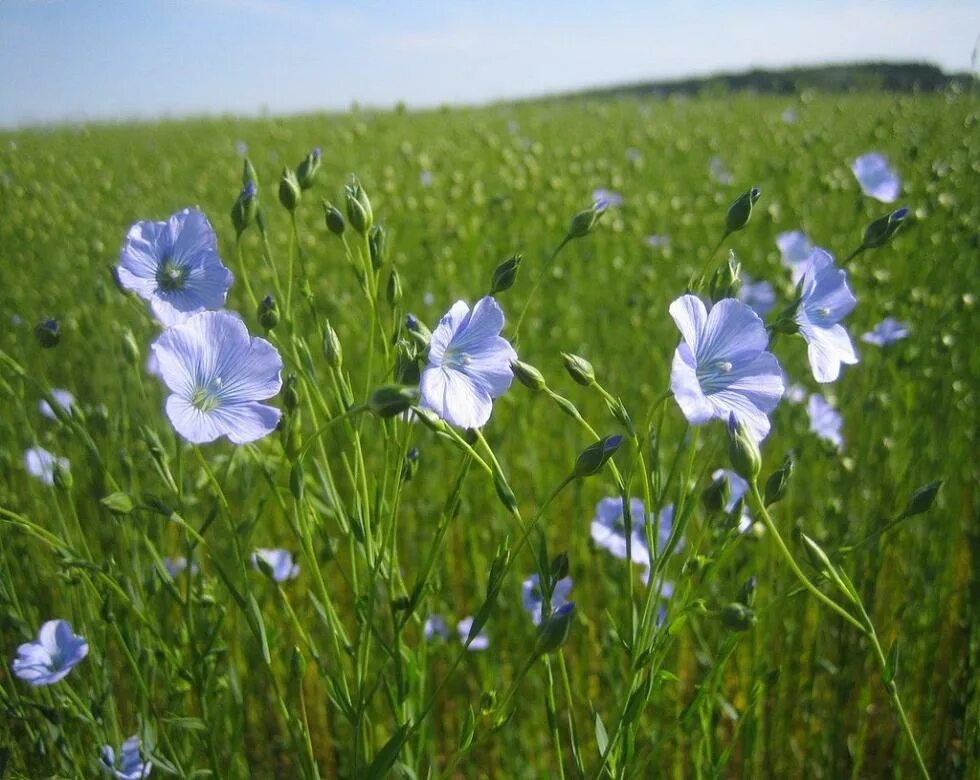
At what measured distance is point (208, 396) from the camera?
31.1 inches

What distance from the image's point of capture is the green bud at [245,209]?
97 cm

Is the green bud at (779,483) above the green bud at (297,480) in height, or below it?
above

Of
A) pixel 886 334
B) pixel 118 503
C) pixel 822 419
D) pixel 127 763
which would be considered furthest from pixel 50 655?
pixel 886 334

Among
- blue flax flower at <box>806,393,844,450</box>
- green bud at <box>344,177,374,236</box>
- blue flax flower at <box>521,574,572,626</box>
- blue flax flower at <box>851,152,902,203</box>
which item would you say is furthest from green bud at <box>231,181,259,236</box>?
blue flax flower at <box>851,152,902,203</box>

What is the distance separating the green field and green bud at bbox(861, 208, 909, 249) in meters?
0.34

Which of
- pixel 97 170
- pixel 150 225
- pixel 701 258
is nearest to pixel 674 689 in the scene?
pixel 150 225

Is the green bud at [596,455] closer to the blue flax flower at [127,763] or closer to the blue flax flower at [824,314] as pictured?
the blue flax flower at [824,314]

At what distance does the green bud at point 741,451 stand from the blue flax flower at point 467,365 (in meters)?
0.21

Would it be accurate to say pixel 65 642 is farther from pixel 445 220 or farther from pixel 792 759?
pixel 445 220

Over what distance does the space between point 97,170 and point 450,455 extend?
2260 mm

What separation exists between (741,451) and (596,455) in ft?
0.43

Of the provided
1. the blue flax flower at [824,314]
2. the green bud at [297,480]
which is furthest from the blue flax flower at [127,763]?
the blue flax flower at [824,314]

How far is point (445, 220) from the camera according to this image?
3.08m

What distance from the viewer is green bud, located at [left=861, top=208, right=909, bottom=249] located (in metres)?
1.02
